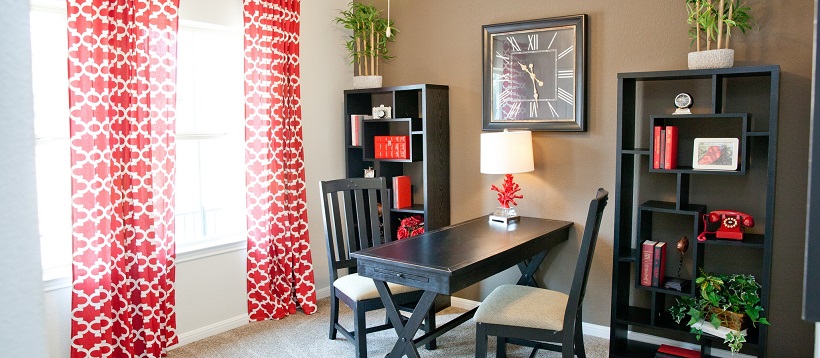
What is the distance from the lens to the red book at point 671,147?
11.2ft

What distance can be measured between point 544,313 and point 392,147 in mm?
1990

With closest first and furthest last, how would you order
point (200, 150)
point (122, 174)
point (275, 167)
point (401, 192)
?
point (122, 174) → point (200, 150) → point (275, 167) → point (401, 192)

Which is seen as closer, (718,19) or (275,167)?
(718,19)

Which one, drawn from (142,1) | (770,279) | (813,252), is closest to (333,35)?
(142,1)

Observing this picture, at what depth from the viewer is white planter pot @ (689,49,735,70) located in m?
3.24

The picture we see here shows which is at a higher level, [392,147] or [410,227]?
[392,147]

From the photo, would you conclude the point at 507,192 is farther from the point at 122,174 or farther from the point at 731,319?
the point at 122,174

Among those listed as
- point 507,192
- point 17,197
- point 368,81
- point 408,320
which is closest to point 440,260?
point 408,320

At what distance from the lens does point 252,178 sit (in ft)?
13.6

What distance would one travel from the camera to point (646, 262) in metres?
3.53

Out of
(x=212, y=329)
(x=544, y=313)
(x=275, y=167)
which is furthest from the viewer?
(x=275, y=167)

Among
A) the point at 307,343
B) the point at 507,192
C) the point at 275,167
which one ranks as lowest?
the point at 307,343

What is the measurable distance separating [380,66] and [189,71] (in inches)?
60.2

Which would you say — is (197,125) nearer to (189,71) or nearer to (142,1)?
(189,71)
